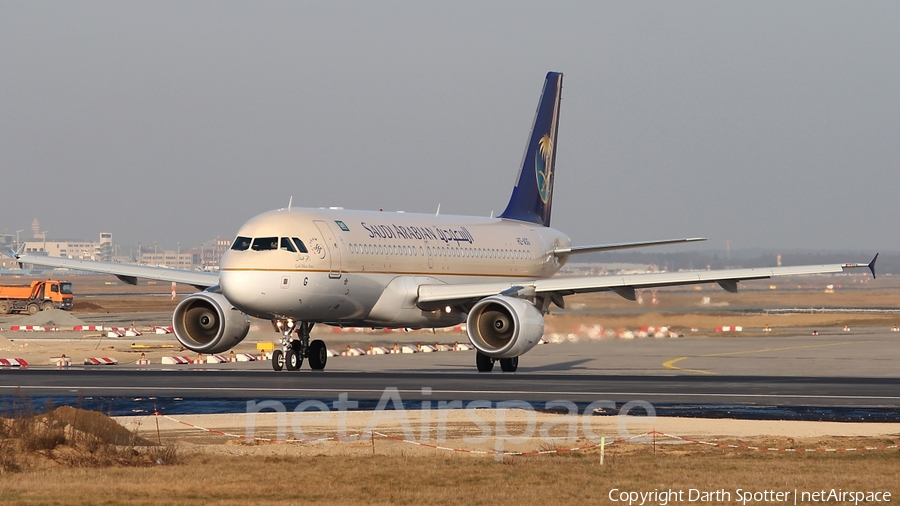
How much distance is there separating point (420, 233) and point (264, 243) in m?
7.30

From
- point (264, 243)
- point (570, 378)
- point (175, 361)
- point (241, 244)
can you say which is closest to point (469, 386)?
point (570, 378)

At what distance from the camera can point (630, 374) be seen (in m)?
37.6

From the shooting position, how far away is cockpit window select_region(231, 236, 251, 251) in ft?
122

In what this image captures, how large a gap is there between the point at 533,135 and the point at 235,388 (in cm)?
2457

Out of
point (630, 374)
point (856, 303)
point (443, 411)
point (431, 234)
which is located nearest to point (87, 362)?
point (431, 234)

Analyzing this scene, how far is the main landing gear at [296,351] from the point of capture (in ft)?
125

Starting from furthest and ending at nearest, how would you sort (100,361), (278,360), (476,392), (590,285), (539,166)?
(539,166), (100,361), (590,285), (278,360), (476,392)

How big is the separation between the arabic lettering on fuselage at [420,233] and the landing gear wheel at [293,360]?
4383 millimetres

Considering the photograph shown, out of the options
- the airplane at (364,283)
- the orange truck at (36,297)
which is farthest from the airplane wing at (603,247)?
the orange truck at (36,297)

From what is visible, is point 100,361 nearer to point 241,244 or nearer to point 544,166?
point 241,244

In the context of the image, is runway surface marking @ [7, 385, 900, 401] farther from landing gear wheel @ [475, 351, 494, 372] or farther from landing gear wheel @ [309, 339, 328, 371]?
landing gear wheel @ [475, 351, 494, 372]

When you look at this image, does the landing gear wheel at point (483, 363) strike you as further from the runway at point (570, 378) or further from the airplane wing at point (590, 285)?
the airplane wing at point (590, 285)

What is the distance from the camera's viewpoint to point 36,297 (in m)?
98.8

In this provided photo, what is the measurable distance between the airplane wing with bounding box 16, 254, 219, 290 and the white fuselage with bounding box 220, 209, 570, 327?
4.33 metres
